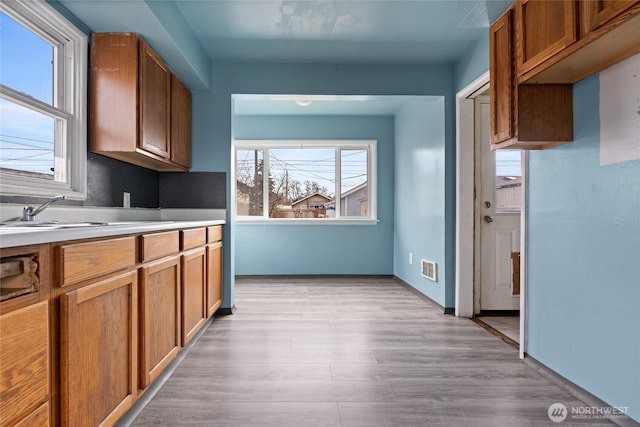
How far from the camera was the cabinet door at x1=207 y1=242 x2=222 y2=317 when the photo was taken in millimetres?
2796

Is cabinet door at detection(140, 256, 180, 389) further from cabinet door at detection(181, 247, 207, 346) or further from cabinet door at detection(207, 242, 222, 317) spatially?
cabinet door at detection(207, 242, 222, 317)

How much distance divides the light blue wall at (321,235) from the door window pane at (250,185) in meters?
0.24

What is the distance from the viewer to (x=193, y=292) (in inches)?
94.7

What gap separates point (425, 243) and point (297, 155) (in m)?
2.28

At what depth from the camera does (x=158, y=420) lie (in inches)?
62.9

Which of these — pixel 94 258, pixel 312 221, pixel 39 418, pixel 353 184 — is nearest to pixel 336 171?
pixel 353 184

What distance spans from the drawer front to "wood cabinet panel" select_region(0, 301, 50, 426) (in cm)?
178

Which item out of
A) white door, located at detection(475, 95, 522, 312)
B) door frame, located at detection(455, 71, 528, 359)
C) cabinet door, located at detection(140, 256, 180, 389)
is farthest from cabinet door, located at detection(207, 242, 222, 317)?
white door, located at detection(475, 95, 522, 312)

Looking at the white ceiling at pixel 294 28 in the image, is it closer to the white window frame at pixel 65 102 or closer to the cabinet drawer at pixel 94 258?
the white window frame at pixel 65 102

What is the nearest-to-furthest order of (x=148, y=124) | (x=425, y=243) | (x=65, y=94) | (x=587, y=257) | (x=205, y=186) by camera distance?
(x=587, y=257) < (x=65, y=94) < (x=148, y=124) < (x=205, y=186) < (x=425, y=243)

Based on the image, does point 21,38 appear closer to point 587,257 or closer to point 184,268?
point 184,268

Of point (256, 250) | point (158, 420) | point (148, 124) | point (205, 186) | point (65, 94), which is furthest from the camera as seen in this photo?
point (256, 250)

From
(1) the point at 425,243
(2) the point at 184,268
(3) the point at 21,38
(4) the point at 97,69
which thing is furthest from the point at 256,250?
(3) the point at 21,38

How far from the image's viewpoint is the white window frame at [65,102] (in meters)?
1.85
